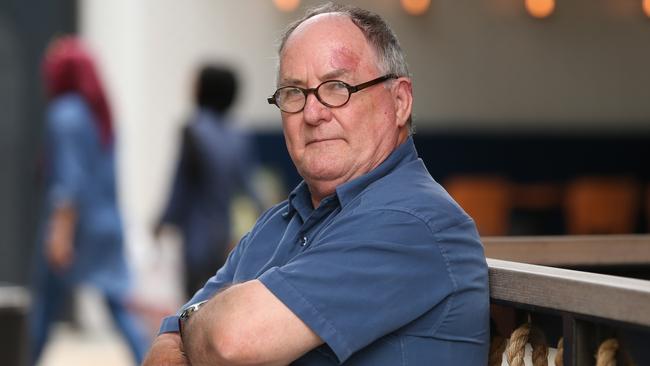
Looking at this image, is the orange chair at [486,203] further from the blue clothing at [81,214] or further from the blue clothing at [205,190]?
the blue clothing at [81,214]

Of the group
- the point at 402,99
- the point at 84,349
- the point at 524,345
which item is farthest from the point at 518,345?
the point at 84,349

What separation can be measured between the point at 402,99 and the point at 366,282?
1.59ft

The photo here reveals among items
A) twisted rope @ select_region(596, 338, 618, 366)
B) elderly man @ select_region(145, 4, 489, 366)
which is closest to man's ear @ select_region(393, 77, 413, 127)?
elderly man @ select_region(145, 4, 489, 366)

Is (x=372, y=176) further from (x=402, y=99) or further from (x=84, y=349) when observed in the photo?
(x=84, y=349)

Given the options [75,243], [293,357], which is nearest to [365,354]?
[293,357]

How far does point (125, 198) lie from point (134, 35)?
3.86ft

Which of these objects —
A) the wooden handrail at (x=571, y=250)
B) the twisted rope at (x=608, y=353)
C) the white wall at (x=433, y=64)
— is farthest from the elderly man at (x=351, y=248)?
the white wall at (x=433, y=64)

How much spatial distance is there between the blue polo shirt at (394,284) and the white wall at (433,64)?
6.68 m

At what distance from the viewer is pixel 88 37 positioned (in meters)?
10.1

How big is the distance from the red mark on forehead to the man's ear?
4.3 inches

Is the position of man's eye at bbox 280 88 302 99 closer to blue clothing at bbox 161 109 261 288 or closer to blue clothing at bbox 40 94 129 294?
blue clothing at bbox 40 94 129 294

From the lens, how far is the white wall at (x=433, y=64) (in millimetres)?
9969

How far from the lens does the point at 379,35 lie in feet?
8.36

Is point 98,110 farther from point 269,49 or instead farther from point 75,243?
point 269,49
